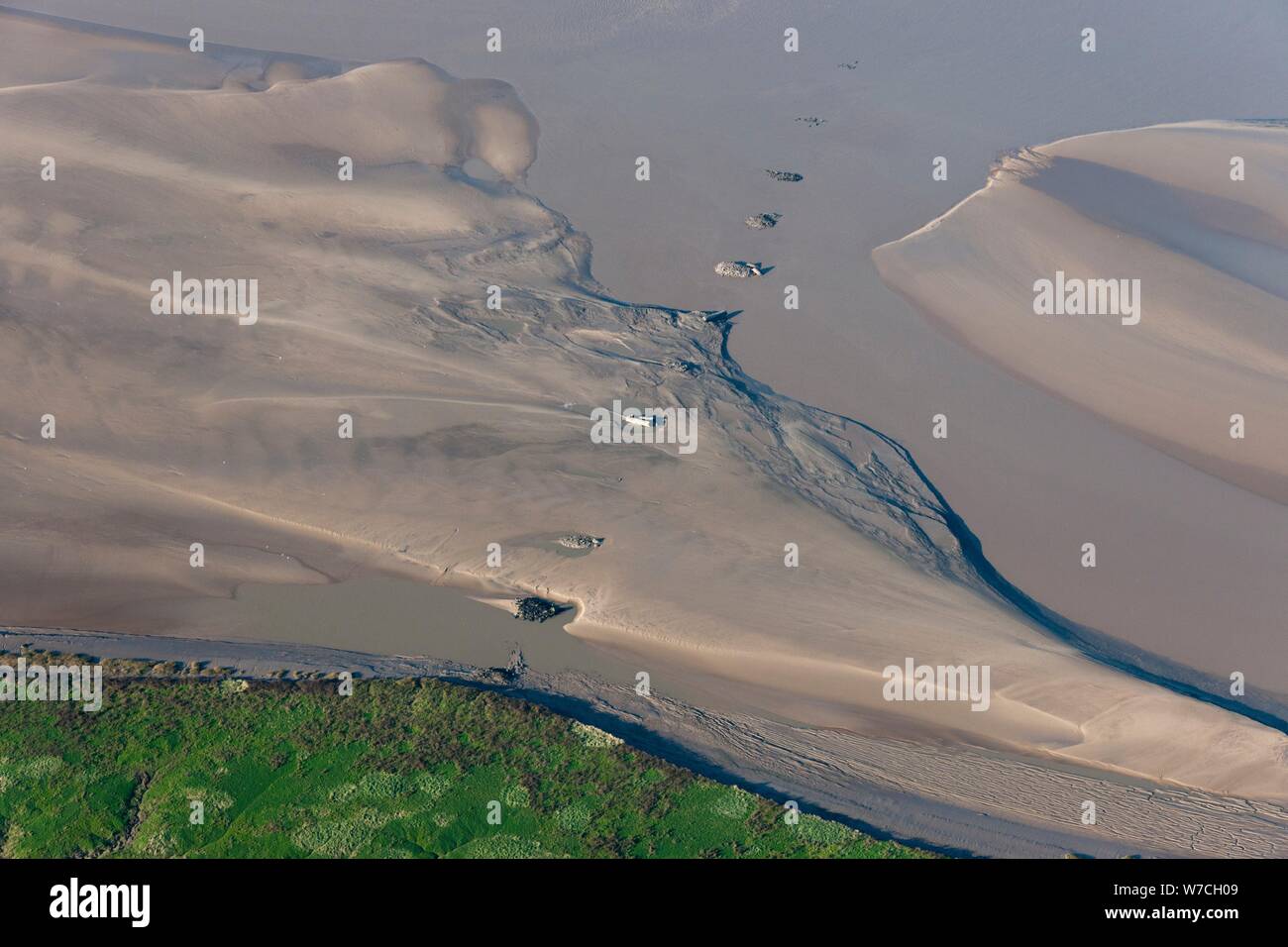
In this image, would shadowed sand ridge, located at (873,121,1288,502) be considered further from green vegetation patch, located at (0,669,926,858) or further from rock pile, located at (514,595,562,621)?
green vegetation patch, located at (0,669,926,858)

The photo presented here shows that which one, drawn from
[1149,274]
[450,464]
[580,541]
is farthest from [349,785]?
[1149,274]

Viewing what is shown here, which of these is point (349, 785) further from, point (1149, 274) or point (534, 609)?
point (1149, 274)

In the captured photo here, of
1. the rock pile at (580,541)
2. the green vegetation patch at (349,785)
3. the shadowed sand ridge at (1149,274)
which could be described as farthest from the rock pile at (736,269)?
the green vegetation patch at (349,785)

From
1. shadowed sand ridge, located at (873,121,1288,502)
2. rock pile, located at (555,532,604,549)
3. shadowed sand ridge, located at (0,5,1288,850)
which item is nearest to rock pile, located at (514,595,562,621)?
shadowed sand ridge, located at (0,5,1288,850)

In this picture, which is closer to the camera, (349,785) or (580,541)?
(349,785)

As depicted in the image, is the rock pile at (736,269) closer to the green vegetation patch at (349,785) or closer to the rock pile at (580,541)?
the rock pile at (580,541)

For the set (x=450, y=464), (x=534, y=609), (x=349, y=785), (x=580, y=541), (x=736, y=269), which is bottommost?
(x=349, y=785)

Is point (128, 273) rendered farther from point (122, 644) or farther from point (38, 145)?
point (122, 644)

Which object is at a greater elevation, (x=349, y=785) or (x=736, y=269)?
(x=736, y=269)

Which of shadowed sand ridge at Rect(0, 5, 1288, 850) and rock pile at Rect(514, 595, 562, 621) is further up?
shadowed sand ridge at Rect(0, 5, 1288, 850)

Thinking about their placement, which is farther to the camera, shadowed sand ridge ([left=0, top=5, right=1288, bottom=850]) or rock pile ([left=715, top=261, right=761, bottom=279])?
rock pile ([left=715, top=261, right=761, bottom=279])
